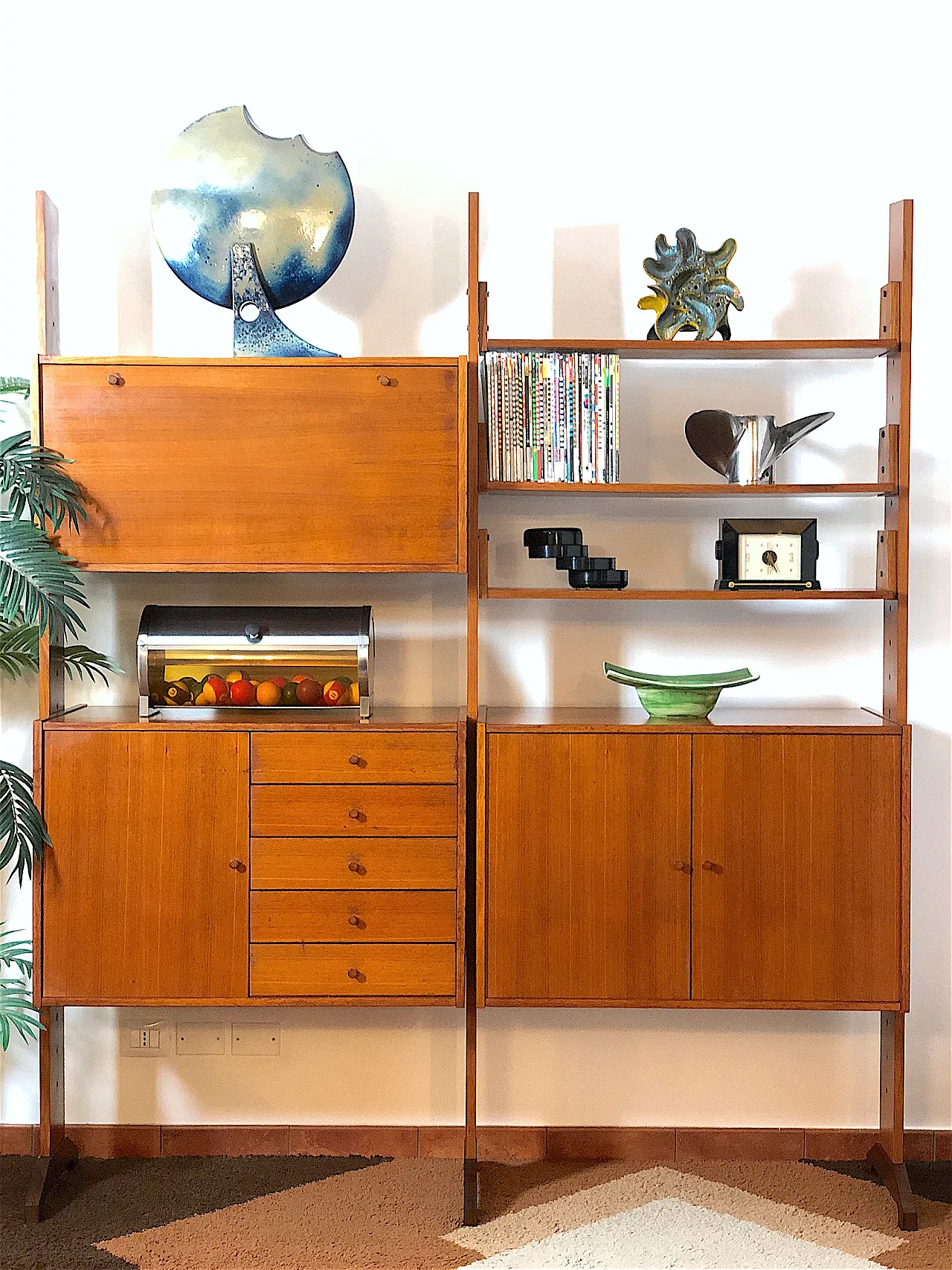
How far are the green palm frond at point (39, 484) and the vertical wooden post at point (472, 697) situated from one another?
765 millimetres

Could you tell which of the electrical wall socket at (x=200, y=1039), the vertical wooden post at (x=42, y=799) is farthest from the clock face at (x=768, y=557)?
the electrical wall socket at (x=200, y=1039)

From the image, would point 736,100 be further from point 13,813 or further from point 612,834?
point 13,813

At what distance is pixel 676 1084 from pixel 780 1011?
0.29 meters

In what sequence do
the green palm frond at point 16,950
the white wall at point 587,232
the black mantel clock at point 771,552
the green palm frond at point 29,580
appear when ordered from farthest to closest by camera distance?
1. the white wall at point 587,232
2. the black mantel clock at point 771,552
3. the green palm frond at point 16,950
4. the green palm frond at point 29,580

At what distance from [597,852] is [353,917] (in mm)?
495

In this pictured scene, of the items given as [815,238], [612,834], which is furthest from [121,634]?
[815,238]

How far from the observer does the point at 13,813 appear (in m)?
2.13

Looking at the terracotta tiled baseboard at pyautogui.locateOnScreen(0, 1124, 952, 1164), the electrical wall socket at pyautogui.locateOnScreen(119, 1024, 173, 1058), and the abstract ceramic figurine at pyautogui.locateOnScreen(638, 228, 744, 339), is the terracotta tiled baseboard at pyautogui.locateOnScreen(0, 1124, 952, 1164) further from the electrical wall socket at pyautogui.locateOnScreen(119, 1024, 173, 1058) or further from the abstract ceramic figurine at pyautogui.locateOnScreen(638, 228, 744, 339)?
the abstract ceramic figurine at pyautogui.locateOnScreen(638, 228, 744, 339)

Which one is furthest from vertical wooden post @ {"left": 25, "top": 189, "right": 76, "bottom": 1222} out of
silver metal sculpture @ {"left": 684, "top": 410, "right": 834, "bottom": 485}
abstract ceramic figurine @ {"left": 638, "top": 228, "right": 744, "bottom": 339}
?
silver metal sculpture @ {"left": 684, "top": 410, "right": 834, "bottom": 485}

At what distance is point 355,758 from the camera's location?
2182 mm

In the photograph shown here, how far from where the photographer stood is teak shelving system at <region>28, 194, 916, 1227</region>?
2176 mm

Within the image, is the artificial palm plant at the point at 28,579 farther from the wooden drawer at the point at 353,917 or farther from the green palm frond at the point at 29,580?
the wooden drawer at the point at 353,917

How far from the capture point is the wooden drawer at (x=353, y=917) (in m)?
2.18

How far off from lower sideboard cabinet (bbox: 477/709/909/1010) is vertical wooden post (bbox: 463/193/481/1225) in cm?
7
